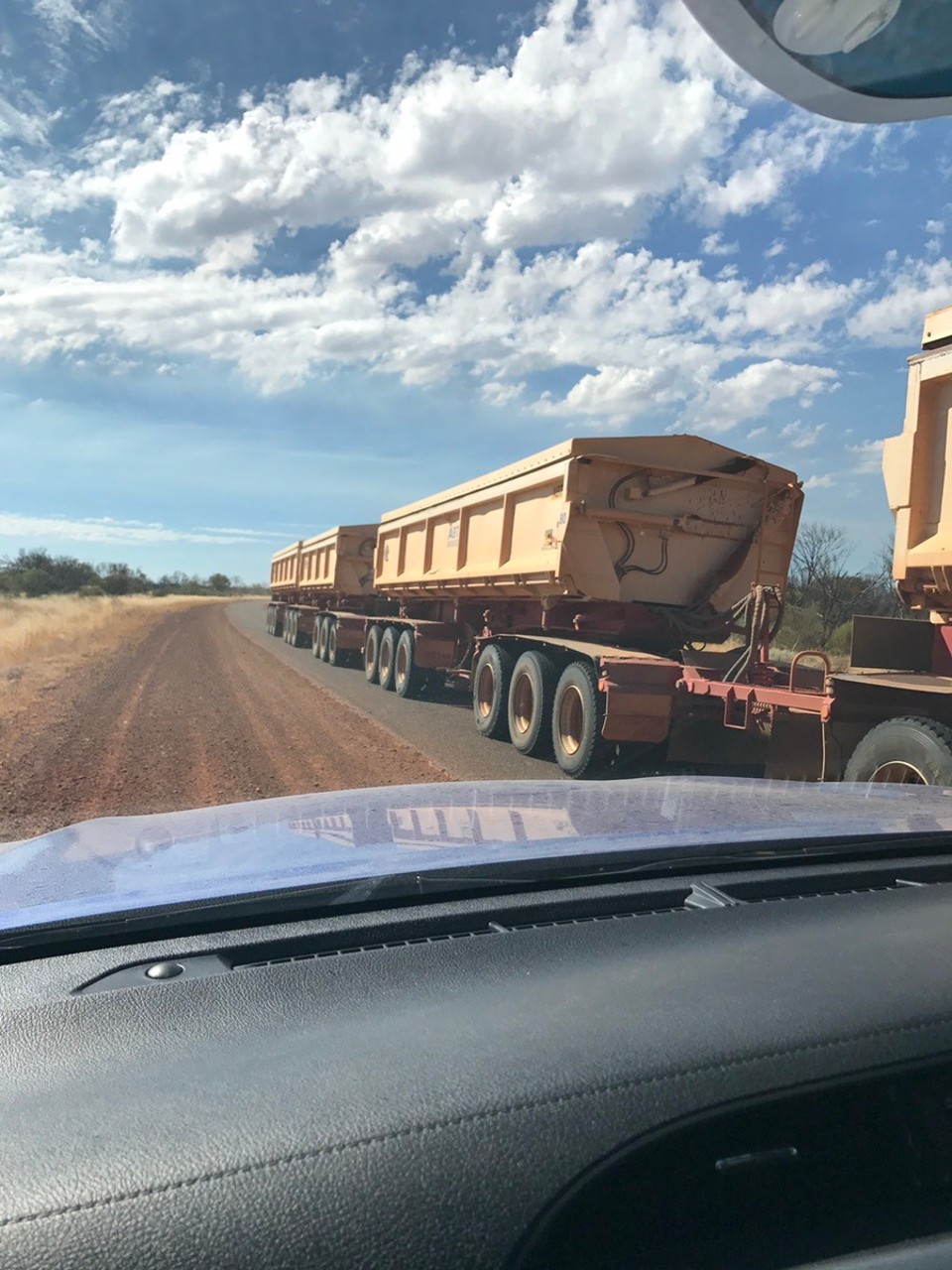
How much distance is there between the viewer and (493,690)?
12203 millimetres

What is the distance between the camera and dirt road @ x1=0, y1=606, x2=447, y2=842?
25.6 feet

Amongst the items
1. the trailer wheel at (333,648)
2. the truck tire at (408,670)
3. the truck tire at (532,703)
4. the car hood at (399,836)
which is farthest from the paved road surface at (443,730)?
the car hood at (399,836)

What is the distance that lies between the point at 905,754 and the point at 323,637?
65.9ft

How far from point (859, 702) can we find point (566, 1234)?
5.83 meters

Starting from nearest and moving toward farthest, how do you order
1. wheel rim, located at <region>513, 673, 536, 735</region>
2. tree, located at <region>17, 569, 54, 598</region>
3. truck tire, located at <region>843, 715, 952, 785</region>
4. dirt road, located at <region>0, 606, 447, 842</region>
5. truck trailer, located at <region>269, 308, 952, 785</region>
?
truck tire, located at <region>843, 715, 952, 785</region>
truck trailer, located at <region>269, 308, 952, 785</region>
dirt road, located at <region>0, 606, 447, 842</region>
wheel rim, located at <region>513, 673, 536, 735</region>
tree, located at <region>17, 569, 54, 598</region>

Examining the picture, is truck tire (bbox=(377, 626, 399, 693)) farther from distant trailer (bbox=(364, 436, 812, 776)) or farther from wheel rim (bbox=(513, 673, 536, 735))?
wheel rim (bbox=(513, 673, 536, 735))

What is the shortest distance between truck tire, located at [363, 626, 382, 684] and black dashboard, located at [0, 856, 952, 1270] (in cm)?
1690

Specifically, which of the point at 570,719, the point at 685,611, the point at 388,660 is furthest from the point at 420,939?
the point at 388,660

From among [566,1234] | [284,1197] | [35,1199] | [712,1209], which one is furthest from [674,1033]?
[35,1199]

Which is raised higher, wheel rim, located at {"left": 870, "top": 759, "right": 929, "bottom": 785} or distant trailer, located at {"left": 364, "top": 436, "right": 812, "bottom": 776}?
distant trailer, located at {"left": 364, "top": 436, "right": 812, "bottom": 776}

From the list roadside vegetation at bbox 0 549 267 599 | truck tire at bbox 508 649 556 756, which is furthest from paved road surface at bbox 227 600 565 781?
roadside vegetation at bbox 0 549 267 599

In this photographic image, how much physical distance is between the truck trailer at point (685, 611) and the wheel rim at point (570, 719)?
0.02 metres

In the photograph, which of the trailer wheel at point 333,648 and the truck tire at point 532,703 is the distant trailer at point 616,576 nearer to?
→ the truck tire at point 532,703

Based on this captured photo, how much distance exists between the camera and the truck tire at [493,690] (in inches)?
466
